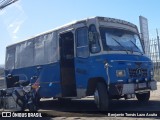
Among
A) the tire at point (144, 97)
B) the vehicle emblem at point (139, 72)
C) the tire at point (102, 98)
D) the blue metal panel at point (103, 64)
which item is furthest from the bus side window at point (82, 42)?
the tire at point (144, 97)

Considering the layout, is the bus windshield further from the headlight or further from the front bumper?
the front bumper

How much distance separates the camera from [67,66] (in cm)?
1402

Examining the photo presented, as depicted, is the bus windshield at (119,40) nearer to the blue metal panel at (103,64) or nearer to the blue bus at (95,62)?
the blue bus at (95,62)

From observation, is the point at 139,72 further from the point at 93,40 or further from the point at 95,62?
the point at 93,40

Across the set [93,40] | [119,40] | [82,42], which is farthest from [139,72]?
[82,42]

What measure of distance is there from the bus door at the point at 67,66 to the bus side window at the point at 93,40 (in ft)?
5.44

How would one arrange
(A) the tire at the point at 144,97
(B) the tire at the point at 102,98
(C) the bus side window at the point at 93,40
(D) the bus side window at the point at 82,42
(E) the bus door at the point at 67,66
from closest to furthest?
(B) the tire at the point at 102,98 < (C) the bus side window at the point at 93,40 < (D) the bus side window at the point at 82,42 < (E) the bus door at the point at 67,66 < (A) the tire at the point at 144,97

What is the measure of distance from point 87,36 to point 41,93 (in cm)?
420

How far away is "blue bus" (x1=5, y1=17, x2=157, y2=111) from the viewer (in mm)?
11695

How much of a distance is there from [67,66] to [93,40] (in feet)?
7.71

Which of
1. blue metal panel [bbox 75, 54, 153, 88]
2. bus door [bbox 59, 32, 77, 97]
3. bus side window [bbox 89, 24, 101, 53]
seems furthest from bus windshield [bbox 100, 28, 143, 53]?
bus door [bbox 59, 32, 77, 97]

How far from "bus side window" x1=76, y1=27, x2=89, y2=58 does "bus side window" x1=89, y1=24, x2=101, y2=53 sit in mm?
268

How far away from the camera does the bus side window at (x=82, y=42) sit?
12.5 m

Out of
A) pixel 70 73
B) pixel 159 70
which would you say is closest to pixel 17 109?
pixel 70 73
